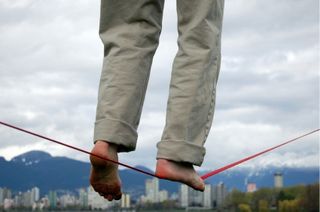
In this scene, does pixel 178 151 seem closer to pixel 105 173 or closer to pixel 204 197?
pixel 105 173

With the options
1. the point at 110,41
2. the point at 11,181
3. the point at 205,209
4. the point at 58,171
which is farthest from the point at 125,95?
the point at 58,171

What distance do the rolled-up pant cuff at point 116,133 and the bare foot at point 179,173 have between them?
0.35 ft

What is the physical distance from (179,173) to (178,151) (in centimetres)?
6

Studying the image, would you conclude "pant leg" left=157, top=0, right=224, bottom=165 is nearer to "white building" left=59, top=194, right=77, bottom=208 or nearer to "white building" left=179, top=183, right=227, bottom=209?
"white building" left=179, top=183, right=227, bottom=209

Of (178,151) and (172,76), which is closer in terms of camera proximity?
(178,151)

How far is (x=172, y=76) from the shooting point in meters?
1.91

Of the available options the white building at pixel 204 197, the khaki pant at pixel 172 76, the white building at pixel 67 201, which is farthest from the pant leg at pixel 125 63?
the white building at pixel 67 201

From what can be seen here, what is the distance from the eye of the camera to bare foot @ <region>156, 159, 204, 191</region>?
177cm

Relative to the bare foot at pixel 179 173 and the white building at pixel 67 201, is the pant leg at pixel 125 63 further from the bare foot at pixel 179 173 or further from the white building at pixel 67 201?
the white building at pixel 67 201

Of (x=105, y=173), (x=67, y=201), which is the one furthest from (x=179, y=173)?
(x=67, y=201)

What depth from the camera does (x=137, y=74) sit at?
1.85m

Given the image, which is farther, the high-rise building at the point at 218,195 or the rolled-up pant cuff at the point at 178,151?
the high-rise building at the point at 218,195

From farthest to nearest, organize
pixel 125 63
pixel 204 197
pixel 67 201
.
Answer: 1. pixel 67 201
2. pixel 204 197
3. pixel 125 63

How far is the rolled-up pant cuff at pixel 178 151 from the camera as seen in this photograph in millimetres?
1790
